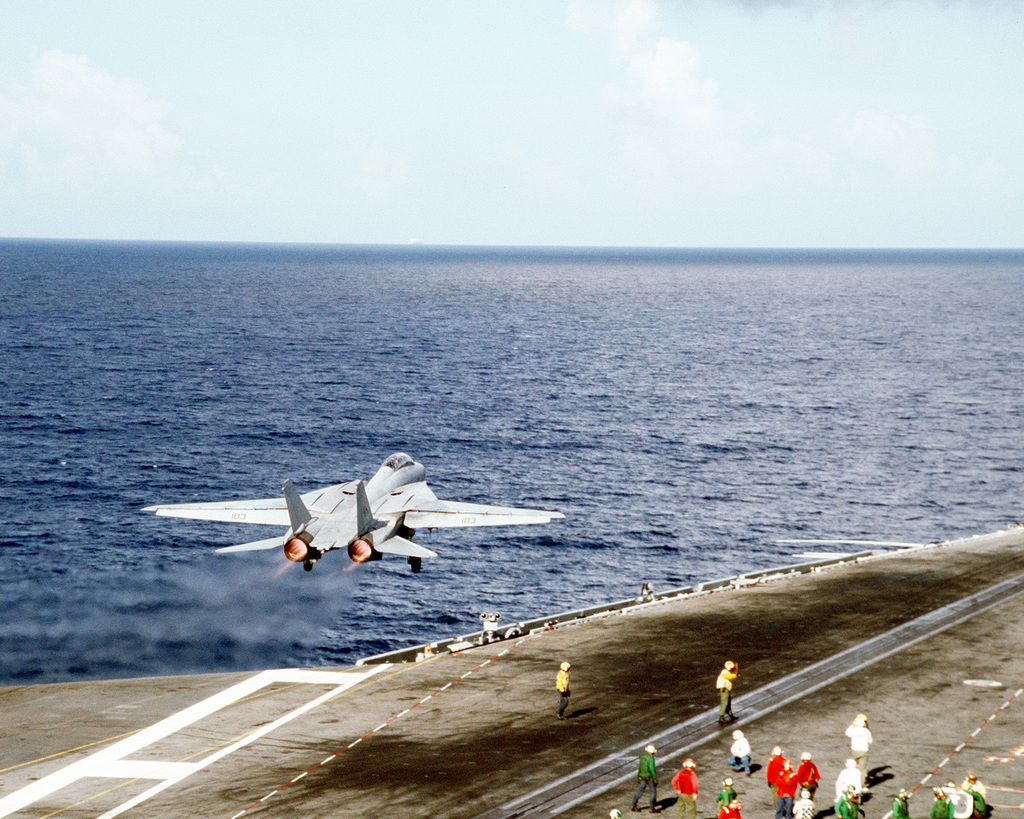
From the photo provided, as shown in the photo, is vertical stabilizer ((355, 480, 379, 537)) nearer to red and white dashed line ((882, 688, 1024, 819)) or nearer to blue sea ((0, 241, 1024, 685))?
blue sea ((0, 241, 1024, 685))

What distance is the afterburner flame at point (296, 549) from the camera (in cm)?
4484

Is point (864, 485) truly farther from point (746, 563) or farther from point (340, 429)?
point (340, 429)

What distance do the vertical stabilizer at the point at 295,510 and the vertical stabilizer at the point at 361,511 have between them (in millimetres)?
2252

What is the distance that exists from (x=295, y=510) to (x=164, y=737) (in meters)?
11.2

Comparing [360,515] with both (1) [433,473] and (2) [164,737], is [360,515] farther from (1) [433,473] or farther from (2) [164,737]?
(1) [433,473]

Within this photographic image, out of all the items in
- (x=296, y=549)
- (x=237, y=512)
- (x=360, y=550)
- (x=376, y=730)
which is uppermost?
(x=237, y=512)

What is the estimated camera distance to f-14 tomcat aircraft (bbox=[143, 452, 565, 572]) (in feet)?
149

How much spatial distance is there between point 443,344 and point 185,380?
62.0 metres

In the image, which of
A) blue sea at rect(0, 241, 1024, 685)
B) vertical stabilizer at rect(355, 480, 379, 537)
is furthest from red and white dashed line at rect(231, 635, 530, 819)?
blue sea at rect(0, 241, 1024, 685)

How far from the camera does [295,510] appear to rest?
44.6 m

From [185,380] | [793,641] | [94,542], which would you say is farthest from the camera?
[185,380]

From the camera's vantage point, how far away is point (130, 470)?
9125 centimetres

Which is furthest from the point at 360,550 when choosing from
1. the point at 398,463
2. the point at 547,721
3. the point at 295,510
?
the point at 547,721

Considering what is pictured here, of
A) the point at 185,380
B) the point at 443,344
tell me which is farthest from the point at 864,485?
the point at 443,344
